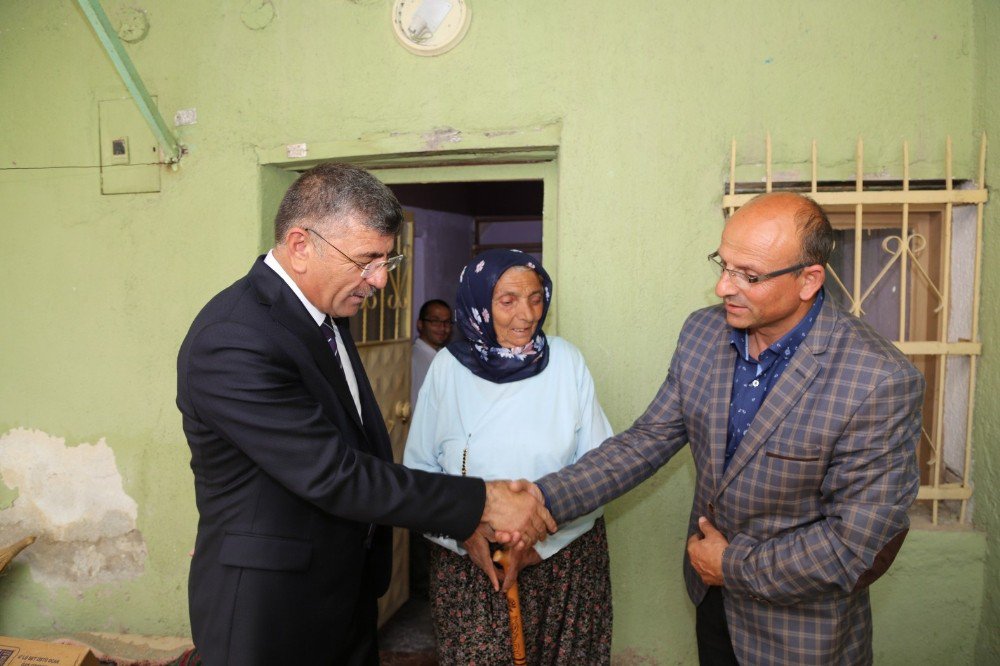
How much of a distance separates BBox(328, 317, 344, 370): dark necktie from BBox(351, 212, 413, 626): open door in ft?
5.22

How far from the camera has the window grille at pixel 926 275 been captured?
2.72 meters

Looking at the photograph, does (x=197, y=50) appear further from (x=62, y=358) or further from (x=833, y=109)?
(x=833, y=109)

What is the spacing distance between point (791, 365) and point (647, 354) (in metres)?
1.23

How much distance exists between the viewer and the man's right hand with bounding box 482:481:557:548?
6.91 feet

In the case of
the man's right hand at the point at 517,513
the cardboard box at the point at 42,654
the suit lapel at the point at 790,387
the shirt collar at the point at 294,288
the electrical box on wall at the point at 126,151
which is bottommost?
the cardboard box at the point at 42,654

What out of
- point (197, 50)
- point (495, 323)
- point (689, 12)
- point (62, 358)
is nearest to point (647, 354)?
point (495, 323)

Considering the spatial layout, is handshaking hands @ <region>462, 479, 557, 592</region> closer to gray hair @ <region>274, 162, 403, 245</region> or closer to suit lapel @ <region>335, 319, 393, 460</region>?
suit lapel @ <region>335, 319, 393, 460</region>

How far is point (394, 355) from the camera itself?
13.3 ft

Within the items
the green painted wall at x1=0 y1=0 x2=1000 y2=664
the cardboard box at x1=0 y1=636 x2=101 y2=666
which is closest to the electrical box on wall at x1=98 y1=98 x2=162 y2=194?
the green painted wall at x1=0 y1=0 x2=1000 y2=664

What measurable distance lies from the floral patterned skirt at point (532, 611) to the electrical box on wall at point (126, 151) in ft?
7.86

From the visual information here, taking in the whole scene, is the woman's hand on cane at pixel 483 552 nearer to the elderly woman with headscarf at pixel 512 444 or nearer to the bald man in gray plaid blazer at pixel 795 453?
the elderly woman with headscarf at pixel 512 444

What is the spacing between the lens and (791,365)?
70.3 inches

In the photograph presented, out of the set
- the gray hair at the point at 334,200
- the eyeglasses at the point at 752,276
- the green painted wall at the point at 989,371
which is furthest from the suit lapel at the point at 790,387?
the green painted wall at the point at 989,371

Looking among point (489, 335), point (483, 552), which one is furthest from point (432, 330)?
point (483, 552)
